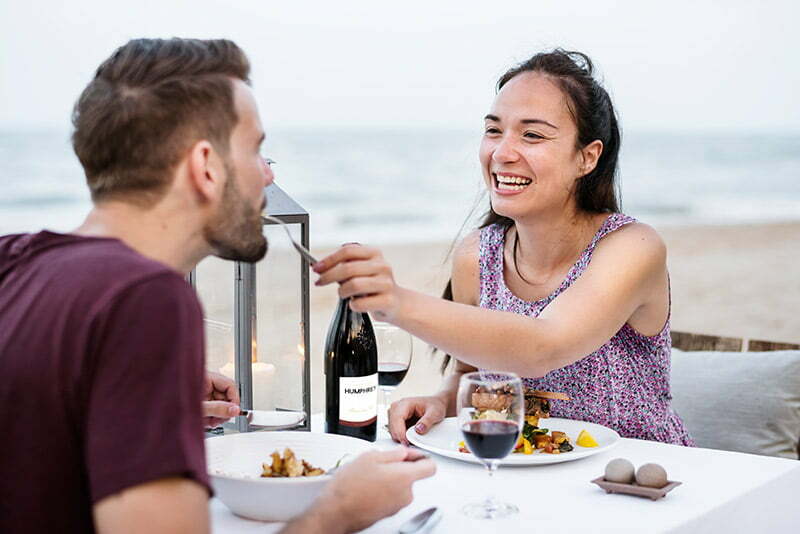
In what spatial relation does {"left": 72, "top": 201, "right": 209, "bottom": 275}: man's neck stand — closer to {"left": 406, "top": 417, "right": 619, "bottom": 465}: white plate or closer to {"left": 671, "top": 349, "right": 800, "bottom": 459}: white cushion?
{"left": 406, "top": 417, "right": 619, "bottom": 465}: white plate

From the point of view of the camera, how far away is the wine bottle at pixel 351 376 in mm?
2043

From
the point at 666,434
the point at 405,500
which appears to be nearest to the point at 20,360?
the point at 405,500

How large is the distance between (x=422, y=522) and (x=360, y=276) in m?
0.45

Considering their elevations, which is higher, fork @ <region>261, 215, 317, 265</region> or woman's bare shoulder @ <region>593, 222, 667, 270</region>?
fork @ <region>261, 215, 317, 265</region>

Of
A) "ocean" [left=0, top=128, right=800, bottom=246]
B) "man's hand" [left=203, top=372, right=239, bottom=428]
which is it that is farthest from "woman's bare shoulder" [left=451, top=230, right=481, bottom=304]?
"ocean" [left=0, top=128, right=800, bottom=246]

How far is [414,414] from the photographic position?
218 centimetres

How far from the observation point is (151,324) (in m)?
1.07

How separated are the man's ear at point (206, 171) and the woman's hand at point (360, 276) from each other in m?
0.33

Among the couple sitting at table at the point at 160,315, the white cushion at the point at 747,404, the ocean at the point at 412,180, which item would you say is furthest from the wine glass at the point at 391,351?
the ocean at the point at 412,180

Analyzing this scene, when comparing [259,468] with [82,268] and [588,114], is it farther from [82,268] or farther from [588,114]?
[588,114]

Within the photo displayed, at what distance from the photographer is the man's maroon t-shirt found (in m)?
1.04

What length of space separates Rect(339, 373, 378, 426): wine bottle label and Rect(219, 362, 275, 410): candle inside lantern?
0.52ft

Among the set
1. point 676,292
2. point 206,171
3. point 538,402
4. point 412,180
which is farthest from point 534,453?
point 412,180

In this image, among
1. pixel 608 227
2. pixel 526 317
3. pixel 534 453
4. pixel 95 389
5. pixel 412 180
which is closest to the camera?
pixel 95 389
